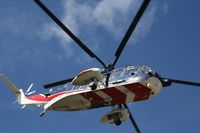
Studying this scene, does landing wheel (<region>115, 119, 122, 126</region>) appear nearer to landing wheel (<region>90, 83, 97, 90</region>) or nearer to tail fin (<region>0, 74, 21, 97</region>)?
landing wheel (<region>90, 83, 97, 90</region>)

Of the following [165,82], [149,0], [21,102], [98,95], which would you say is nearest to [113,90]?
[98,95]

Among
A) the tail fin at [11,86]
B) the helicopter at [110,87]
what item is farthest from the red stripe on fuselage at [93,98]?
the tail fin at [11,86]

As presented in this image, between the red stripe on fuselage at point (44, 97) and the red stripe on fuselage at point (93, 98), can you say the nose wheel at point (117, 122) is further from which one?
the red stripe on fuselage at point (44, 97)

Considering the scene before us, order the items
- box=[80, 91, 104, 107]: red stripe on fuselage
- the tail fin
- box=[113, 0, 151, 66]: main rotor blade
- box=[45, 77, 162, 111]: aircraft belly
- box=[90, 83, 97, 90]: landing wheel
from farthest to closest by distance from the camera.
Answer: the tail fin, box=[80, 91, 104, 107]: red stripe on fuselage, box=[90, 83, 97, 90]: landing wheel, box=[45, 77, 162, 111]: aircraft belly, box=[113, 0, 151, 66]: main rotor blade

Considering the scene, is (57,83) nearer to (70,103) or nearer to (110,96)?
(70,103)

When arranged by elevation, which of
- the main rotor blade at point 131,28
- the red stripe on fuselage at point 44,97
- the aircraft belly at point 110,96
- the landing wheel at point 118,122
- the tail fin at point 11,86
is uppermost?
the tail fin at point 11,86

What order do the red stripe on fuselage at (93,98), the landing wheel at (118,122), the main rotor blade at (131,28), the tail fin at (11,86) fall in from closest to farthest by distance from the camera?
the main rotor blade at (131,28) < the red stripe on fuselage at (93,98) < the landing wheel at (118,122) < the tail fin at (11,86)

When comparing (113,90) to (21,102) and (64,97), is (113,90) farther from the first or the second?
(21,102)

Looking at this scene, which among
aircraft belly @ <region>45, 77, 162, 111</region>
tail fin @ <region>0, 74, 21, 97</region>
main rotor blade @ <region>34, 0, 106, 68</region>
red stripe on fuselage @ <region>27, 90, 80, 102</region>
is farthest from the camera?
tail fin @ <region>0, 74, 21, 97</region>

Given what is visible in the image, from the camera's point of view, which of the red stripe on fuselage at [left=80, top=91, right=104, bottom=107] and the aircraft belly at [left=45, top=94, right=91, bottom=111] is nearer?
the red stripe on fuselage at [left=80, top=91, right=104, bottom=107]

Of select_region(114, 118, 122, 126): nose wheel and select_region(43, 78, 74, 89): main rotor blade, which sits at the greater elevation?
select_region(43, 78, 74, 89): main rotor blade

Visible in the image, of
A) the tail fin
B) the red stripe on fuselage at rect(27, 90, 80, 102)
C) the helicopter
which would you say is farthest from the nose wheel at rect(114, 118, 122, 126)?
the tail fin

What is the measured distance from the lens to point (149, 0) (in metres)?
31.4

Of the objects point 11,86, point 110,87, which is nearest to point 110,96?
point 110,87
